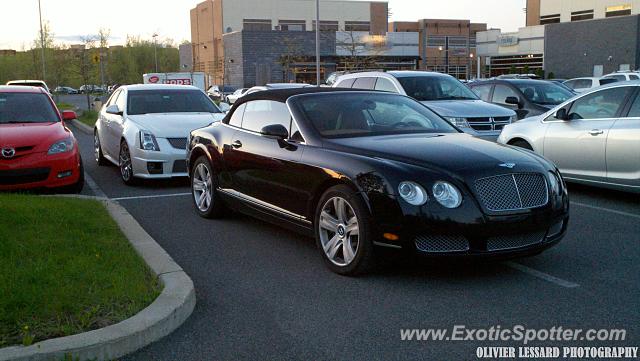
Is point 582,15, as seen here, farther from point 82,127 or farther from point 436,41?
point 82,127

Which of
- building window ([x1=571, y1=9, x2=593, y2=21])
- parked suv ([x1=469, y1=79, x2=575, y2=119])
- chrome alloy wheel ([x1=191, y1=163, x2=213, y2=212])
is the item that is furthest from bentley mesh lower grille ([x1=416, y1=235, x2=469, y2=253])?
building window ([x1=571, y1=9, x2=593, y2=21])

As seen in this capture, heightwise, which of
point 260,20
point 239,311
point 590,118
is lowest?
point 239,311

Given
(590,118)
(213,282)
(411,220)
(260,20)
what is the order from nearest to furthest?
1. (411,220)
2. (213,282)
3. (590,118)
4. (260,20)

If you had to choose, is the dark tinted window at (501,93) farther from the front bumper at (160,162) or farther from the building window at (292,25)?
the building window at (292,25)

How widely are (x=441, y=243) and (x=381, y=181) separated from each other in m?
0.65

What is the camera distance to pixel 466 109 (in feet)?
41.5

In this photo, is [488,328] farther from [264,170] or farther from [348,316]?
[264,170]

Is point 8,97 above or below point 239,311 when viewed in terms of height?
above

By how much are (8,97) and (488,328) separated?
8.78 metres

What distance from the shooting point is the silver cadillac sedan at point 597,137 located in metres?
8.37

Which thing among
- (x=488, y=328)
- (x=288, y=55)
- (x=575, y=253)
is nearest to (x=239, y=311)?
(x=488, y=328)

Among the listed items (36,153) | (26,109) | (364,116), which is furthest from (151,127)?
(364,116)

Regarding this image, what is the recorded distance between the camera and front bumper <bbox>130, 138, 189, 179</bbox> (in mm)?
10305

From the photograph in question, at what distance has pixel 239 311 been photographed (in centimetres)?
478
